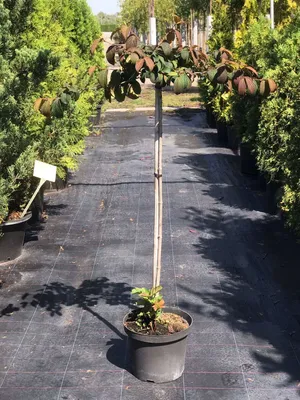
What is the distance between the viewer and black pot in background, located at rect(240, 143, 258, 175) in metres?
12.9

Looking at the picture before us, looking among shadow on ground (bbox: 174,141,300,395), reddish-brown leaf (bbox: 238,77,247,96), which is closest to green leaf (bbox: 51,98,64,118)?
reddish-brown leaf (bbox: 238,77,247,96)

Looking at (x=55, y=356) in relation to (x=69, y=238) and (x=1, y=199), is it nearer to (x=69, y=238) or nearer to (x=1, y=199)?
(x=1, y=199)

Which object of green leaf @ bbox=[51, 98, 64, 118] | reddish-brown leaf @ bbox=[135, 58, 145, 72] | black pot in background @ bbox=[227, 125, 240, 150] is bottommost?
black pot in background @ bbox=[227, 125, 240, 150]

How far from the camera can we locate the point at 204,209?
1072 cm

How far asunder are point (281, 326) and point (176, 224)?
3.78 metres

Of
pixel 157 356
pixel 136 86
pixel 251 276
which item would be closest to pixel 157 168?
pixel 136 86

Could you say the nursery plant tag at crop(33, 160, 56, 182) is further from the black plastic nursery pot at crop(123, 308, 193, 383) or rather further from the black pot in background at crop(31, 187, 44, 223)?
the black plastic nursery pot at crop(123, 308, 193, 383)

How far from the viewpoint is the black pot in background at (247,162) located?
12.9m

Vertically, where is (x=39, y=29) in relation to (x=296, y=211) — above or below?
above

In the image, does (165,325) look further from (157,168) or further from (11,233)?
(11,233)

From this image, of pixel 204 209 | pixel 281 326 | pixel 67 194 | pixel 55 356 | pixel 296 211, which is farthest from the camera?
pixel 67 194

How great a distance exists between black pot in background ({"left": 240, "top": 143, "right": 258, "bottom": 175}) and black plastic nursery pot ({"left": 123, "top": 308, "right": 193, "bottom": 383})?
807 centimetres

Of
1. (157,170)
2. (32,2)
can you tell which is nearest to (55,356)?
(157,170)

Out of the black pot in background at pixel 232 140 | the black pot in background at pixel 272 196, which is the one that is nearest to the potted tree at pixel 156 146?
the black pot in background at pixel 272 196
